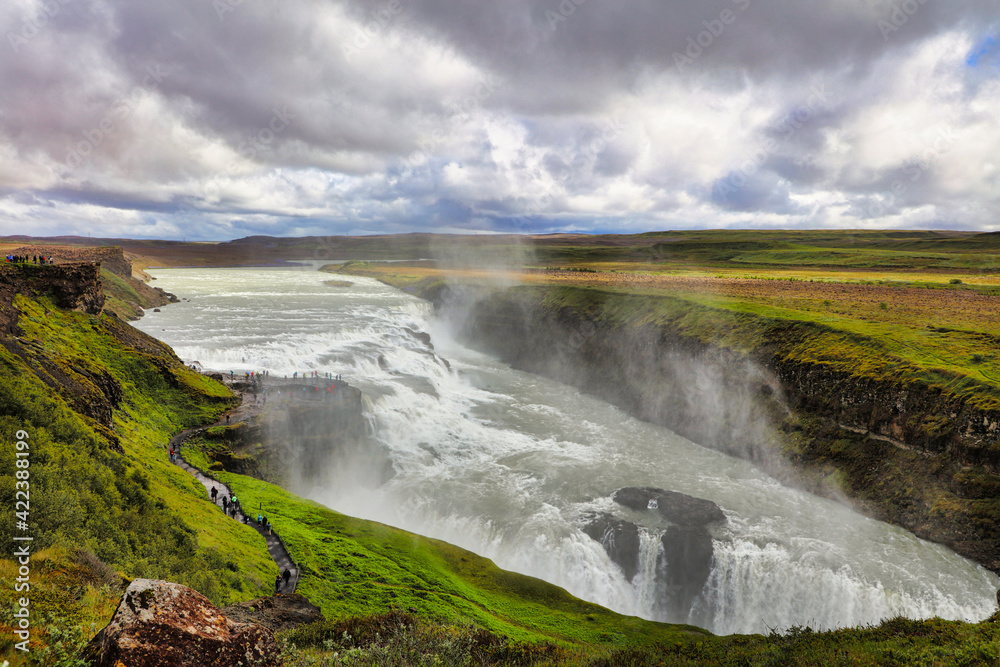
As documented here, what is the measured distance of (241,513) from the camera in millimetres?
22672

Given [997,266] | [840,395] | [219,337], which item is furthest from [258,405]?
[997,266]

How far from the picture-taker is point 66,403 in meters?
18.4

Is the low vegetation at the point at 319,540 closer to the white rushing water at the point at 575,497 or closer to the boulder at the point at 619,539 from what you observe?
the white rushing water at the point at 575,497

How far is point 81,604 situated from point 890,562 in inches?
1296

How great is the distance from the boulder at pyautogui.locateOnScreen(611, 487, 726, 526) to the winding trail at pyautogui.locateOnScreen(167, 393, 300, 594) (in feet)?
61.8

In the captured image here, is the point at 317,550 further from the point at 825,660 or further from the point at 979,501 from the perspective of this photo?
the point at 979,501

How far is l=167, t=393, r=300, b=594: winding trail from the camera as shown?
61.8ft

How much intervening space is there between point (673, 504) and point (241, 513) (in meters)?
23.3

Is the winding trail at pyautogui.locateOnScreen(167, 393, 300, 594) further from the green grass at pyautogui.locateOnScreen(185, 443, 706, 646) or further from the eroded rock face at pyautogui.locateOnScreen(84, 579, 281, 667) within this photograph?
the eroded rock face at pyautogui.locateOnScreen(84, 579, 281, 667)

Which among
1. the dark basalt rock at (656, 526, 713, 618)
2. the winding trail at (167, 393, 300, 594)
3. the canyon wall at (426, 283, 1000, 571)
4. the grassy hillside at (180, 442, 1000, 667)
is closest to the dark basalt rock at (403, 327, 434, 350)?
the canyon wall at (426, 283, 1000, 571)

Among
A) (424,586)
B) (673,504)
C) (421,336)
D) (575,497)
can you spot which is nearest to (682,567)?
(673,504)

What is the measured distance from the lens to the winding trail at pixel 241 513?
61.8ft

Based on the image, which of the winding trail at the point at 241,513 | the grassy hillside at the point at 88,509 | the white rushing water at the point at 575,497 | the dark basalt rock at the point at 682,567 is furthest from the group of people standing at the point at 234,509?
the dark basalt rock at the point at 682,567

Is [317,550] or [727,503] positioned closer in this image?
[317,550]
